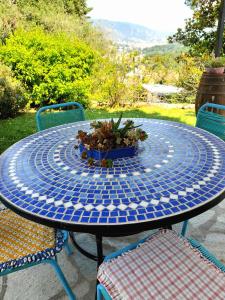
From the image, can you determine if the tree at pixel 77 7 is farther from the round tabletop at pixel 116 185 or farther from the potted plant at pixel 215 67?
the round tabletop at pixel 116 185

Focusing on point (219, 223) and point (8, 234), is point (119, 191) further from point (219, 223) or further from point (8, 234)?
point (219, 223)

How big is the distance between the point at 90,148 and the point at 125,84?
5463 mm

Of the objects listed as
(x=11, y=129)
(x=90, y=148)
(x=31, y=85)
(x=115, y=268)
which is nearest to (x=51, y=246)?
(x=115, y=268)

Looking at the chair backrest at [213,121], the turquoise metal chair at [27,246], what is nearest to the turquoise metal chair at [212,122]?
the chair backrest at [213,121]

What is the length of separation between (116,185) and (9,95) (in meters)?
4.87

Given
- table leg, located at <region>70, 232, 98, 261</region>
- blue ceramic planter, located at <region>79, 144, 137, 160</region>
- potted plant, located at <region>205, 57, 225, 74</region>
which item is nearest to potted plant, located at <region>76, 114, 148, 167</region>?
blue ceramic planter, located at <region>79, 144, 137, 160</region>

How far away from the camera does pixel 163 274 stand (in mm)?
1014

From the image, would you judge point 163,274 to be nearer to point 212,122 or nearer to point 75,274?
point 75,274

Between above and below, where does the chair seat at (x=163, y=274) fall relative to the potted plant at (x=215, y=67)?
below

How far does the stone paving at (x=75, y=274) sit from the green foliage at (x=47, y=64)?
469 cm

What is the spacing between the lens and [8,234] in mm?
1435

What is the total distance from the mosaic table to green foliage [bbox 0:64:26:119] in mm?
4065

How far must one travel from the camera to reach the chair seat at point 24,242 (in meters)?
1.23

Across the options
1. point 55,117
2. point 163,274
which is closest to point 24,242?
point 163,274
